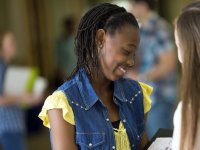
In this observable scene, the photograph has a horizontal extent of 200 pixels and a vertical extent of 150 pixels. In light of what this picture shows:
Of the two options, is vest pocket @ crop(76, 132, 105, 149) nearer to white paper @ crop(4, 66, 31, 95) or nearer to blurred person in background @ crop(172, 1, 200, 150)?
blurred person in background @ crop(172, 1, 200, 150)

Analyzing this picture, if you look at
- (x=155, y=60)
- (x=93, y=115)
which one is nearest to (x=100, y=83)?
(x=93, y=115)

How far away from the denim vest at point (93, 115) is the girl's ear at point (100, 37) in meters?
0.10

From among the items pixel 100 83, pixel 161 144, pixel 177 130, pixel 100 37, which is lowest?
pixel 161 144

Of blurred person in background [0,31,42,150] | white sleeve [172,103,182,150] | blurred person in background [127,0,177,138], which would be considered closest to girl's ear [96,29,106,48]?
white sleeve [172,103,182,150]

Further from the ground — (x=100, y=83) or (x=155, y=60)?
(x=100, y=83)

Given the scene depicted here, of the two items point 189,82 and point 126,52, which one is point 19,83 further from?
point 189,82

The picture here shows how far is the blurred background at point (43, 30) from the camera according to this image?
5.11m

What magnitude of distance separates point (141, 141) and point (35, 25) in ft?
15.4

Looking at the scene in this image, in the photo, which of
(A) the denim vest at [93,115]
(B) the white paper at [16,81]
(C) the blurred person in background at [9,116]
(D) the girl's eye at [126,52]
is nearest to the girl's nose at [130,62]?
(D) the girl's eye at [126,52]

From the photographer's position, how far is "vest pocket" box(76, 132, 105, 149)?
1.08 metres

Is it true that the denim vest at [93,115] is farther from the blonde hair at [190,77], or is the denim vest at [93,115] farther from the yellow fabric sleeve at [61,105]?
the blonde hair at [190,77]

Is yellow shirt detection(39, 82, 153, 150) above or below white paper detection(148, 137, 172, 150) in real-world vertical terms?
above

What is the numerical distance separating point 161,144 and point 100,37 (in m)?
0.40

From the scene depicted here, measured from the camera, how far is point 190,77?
1.02m
